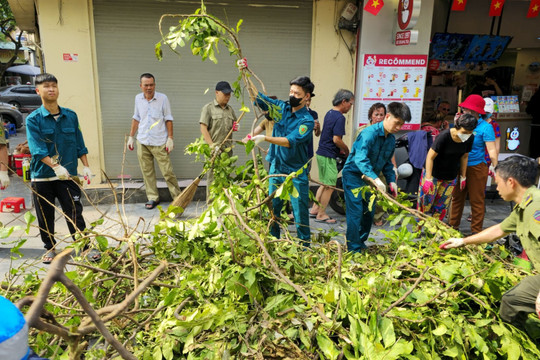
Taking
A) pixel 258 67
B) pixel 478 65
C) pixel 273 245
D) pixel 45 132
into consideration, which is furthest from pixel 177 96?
pixel 478 65

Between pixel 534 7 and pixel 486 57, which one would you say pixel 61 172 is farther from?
pixel 486 57

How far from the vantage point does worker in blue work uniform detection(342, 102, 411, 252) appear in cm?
414

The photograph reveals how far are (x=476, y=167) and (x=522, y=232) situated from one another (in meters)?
2.62

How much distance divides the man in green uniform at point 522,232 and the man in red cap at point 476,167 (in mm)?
2225

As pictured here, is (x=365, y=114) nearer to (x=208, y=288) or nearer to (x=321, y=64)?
(x=321, y=64)

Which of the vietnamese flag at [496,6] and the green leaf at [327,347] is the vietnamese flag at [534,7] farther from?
the green leaf at [327,347]

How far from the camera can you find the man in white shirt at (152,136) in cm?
625

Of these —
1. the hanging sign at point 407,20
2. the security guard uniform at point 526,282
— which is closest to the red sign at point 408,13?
the hanging sign at point 407,20

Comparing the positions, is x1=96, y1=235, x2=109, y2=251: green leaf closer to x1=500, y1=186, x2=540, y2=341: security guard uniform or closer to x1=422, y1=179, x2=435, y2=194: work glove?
x1=500, y1=186, x2=540, y2=341: security guard uniform

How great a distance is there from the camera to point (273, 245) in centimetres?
299

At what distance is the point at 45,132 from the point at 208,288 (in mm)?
2800

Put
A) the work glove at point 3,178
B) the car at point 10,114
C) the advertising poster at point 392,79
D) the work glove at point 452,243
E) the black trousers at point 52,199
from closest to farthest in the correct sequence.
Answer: the work glove at point 452,243, the black trousers at point 52,199, the work glove at point 3,178, the advertising poster at point 392,79, the car at point 10,114

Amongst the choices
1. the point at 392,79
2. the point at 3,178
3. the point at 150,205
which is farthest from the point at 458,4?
the point at 3,178

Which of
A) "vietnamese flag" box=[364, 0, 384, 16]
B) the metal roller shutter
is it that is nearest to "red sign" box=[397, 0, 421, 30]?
"vietnamese flag" box=[364, 0, 384, 16]
